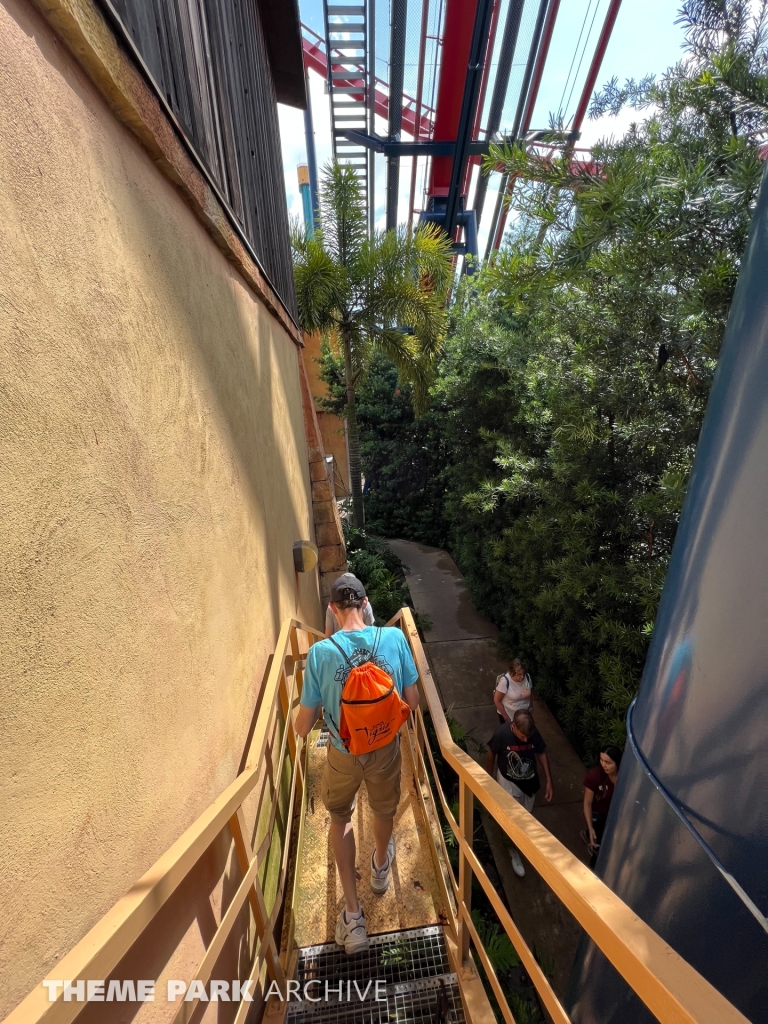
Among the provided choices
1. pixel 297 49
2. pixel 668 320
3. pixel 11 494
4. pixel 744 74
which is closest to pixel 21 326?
pixel 11 494

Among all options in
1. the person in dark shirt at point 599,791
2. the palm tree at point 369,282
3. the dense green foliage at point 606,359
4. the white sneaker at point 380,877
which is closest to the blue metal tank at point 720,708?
the white sneaker at point 380,877

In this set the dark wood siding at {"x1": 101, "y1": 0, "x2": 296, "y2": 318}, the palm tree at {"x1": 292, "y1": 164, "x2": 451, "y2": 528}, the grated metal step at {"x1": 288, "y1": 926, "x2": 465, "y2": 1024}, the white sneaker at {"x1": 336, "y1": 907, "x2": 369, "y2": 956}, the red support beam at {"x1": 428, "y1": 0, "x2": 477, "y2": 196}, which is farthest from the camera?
the red support beam at {"x1": 428, "y1": 0, "x2": 477, "y2": 196}

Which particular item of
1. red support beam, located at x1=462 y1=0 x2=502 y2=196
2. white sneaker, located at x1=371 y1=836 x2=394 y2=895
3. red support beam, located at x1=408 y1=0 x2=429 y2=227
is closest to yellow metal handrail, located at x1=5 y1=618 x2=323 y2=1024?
white sneaker, located at x1=371 y1=836 x2=394 y2=895

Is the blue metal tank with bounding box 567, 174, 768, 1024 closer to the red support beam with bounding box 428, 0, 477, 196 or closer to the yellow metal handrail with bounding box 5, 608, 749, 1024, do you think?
the yellow metal handrail with bounding box 5, 608, 749, 1024

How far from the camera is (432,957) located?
2.32 m

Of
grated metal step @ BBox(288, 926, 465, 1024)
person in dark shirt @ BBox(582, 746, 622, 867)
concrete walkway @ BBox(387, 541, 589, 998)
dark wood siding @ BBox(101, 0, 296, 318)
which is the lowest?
concrete walkway @ BBox(387, 541, 589, 998)

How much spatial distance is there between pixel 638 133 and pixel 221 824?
3959 mm

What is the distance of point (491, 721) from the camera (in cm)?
657

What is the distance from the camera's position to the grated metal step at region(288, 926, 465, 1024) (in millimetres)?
→ 2111

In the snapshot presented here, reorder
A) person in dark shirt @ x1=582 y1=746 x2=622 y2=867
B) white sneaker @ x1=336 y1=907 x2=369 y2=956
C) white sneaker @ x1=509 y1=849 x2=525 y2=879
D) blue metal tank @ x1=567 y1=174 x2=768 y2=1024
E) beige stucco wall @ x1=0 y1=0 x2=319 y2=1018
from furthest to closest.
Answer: white sneaker @ x1=509 y1=849 x2=525 y2=879 → person in dark shirt @ x1=582 y1=746 x2=622 y2=867 → white sneaker @ x1=336 y1=907 x2=369 y2=956 → blue metal tank @ x1=567 y1=174 x2=768 y2=1024 → beige stucco wall @ x1=0 y1=0 x2=319 y2=1018

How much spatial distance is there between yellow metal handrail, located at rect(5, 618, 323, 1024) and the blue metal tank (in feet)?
4.80

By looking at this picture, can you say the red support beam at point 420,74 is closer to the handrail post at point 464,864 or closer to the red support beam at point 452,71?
the red support beam at point 452,71

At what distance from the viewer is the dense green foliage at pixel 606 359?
2.51 meters

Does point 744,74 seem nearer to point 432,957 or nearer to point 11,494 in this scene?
point 11,494
